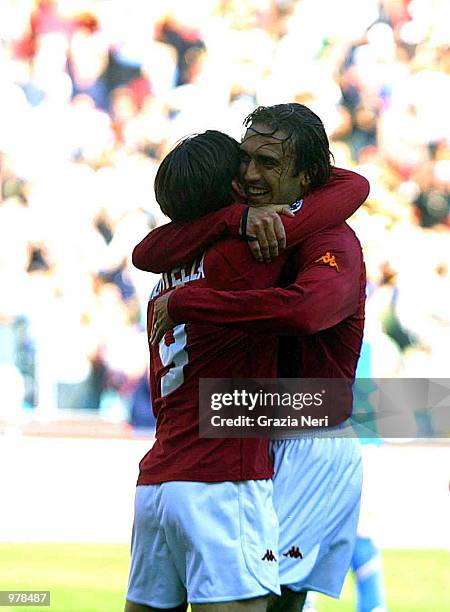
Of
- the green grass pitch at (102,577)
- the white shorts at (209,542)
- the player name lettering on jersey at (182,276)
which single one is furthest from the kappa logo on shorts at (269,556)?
the green grass pitch at (102,577)

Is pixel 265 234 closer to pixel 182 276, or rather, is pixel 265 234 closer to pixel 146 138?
pixel 182 276

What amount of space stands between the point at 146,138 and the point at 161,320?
15.0ft

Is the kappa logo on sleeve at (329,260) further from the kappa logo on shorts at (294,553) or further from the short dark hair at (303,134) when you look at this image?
the kappa logo on shorts at (294,553)

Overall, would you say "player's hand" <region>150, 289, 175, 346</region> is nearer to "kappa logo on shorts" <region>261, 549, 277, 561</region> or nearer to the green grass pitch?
"kappa logo on shorts" <region>261, 549, 277, 561</region>

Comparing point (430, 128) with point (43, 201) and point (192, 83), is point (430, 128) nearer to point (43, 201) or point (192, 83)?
point (192, 83)

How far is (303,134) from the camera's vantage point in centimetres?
220

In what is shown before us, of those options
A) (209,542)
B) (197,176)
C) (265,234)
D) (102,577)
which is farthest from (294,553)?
(102,577)

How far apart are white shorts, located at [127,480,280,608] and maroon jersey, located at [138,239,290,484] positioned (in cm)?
3

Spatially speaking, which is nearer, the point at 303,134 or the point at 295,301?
the point at 295,301

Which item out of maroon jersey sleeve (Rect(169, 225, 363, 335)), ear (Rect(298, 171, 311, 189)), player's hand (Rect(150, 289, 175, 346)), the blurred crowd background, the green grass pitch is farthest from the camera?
the blurred crowd background

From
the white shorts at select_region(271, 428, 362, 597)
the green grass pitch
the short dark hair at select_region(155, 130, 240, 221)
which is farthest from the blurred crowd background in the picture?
the short dark hair at select_region(155, 130, 240, 221)

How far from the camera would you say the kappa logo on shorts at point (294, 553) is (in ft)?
7.12

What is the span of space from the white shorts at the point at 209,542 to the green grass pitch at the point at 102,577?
6.44 ft

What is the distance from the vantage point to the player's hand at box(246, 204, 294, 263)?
6.67 ft
